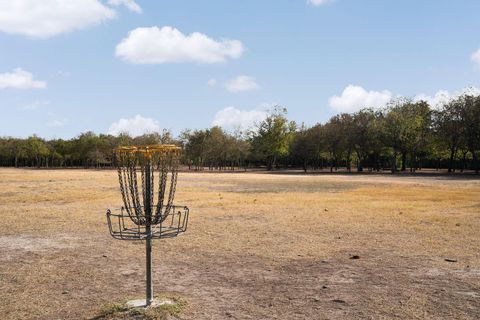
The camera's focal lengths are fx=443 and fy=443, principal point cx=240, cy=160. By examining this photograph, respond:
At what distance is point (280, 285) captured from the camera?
8.79 metres

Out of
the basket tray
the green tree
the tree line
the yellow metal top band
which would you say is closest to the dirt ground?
the basket tray

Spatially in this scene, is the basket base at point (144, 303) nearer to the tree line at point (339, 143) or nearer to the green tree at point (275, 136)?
the tree line at point (339, 143)

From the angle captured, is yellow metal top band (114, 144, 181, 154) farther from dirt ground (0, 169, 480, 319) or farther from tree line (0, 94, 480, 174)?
tree line (0, 94, 480, 174)

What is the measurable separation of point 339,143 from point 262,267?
81.1 meters

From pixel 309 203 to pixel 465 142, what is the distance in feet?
196

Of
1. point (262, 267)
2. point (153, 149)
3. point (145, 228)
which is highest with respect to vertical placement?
point (153, 149)

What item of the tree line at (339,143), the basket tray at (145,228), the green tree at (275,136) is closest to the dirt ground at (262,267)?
the basket tray at (145,228)

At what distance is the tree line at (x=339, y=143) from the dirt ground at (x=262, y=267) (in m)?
44.4

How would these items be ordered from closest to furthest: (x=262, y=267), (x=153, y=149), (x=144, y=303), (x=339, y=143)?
(x=153, y=149)
(x=144, y=303)
(x=262, y=267)
(x=339, y=143)

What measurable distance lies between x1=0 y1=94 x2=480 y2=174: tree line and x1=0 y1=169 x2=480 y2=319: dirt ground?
4443 cm

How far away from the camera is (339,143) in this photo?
88.8 m

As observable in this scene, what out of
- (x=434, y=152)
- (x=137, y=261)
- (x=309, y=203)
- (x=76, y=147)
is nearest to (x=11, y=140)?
(x=76, y=147)

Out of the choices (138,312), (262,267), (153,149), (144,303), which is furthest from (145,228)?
(262,267)

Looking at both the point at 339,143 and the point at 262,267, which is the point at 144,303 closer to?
the point at 262,267
